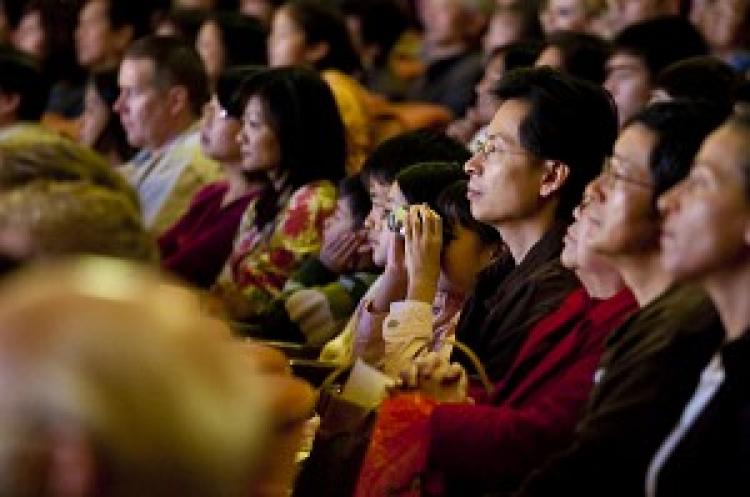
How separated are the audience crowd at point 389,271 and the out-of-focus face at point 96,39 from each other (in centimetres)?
87

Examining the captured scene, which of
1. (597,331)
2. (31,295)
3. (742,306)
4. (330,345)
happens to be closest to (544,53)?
(330,345)

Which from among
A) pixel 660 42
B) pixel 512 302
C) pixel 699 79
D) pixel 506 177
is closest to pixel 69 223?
pixel 512 302

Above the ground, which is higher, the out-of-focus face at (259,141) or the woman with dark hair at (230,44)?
the out-of-focus face at (259,141)

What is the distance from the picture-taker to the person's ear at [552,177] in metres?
2.98

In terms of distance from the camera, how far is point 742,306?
2.16 metres

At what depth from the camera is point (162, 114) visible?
5.00m

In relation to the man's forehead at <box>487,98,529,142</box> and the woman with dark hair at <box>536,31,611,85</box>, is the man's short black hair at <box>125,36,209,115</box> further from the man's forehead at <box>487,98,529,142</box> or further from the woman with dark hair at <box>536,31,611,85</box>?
the man's forehead at <box>487,98,529,142</box>

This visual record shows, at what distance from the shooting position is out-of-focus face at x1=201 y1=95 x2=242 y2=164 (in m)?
4.46

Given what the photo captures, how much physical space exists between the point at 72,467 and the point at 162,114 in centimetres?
379

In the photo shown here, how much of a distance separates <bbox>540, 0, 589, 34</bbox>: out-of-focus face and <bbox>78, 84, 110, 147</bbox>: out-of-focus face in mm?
1261

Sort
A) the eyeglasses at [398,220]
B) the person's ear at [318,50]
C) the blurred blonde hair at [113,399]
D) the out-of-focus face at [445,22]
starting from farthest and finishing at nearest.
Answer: the out-of-focus face at [445,22] < the person's ear at [318,50] < the eyeglasses at [398,220] < the blurred blonde hair at [113,399]

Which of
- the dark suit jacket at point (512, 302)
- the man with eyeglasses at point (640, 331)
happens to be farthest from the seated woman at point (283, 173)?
the man with eyeglasses at point (640, 331)

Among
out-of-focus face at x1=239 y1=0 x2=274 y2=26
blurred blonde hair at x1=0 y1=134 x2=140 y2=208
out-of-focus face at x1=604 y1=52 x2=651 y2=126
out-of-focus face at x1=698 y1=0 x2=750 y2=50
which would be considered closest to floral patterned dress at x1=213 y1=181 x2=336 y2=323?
out-of-focus face at x1=604 y1=52 x2=651 y2=126

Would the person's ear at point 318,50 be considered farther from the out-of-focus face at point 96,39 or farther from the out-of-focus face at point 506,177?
the out-of-focus face at point 506,177
